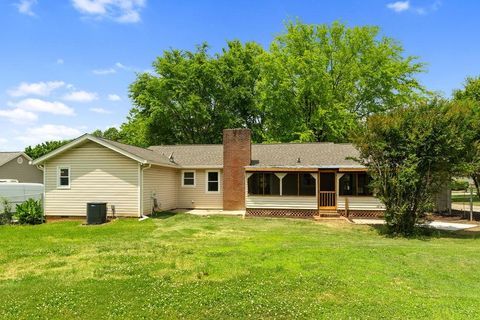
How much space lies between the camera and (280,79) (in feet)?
120

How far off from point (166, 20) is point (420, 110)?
1143cm

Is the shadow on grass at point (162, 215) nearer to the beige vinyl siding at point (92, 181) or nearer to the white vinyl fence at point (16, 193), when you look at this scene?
the beige vinyl siding at point (92, 181)

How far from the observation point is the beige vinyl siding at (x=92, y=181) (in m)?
17.6

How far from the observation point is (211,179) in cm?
2266

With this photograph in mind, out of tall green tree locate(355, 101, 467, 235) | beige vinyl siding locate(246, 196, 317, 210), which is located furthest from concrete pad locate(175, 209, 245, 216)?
tall green tree locate(355, 101, 467, 235)

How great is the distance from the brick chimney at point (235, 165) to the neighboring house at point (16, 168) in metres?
23.4

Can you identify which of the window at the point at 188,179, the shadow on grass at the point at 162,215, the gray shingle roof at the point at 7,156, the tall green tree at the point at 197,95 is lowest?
the shadow on grass at the point at 162,215

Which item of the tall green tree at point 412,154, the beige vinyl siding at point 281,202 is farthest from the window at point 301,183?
the tall green tree at point 412,154

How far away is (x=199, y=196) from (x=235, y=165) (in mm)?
3155

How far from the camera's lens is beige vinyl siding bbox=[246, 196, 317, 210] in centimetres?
1942

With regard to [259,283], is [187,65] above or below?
above

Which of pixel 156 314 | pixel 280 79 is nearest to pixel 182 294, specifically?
pixel 156 314

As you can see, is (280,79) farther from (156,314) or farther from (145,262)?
(156,314)

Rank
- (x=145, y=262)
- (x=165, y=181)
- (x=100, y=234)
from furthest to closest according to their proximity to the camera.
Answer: (x=165, y=181) < (x=100, y=234) < (x=145, y=262)
